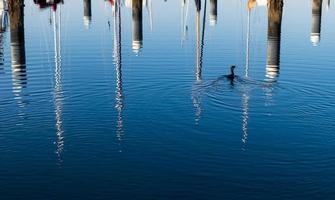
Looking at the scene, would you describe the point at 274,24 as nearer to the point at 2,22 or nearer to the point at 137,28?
the point at 137,28

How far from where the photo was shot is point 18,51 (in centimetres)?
4078

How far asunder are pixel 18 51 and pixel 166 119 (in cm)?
1936

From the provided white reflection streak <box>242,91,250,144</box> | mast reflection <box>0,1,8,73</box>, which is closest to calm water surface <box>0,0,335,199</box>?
white reflection streak <box>242,91,250,144</box>

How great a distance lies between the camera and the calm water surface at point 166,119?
709 inches

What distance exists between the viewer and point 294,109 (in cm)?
2647

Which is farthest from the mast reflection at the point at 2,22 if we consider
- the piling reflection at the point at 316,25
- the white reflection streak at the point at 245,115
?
the piling reflection at the point at 316,25

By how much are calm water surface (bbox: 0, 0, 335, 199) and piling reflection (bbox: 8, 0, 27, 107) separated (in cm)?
10

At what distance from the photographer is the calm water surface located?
18.0 metres

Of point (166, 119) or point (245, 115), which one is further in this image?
point (245, 115)

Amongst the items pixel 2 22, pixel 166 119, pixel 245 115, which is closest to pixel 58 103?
pixel 166 119

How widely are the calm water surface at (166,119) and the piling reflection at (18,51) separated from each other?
0.10 metres

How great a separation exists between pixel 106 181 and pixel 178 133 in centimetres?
567

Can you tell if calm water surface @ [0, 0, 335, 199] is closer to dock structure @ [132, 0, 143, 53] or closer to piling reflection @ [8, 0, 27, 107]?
piling reflection @ [8, 0, 27, 107]

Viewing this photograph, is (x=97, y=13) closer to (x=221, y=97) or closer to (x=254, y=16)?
(x=254, y=16)
